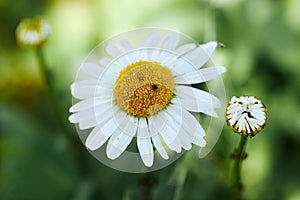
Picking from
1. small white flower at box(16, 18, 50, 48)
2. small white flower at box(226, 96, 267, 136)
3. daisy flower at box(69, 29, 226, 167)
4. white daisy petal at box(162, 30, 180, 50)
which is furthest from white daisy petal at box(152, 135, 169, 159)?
small white flower at box(16, 18, 50, 48)

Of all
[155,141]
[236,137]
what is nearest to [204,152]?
[236,137]

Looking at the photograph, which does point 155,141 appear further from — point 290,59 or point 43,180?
point 290,59

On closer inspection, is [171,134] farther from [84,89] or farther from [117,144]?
[84,89]

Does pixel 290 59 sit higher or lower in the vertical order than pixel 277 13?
lower

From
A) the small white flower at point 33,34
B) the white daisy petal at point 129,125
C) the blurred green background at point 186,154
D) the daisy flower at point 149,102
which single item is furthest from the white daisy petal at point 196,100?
the small white flower at point 33,34

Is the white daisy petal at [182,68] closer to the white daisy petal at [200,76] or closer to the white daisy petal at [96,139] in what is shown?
the white daisy petal at [200,76]

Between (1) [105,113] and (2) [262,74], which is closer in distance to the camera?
(1) [105,113]
